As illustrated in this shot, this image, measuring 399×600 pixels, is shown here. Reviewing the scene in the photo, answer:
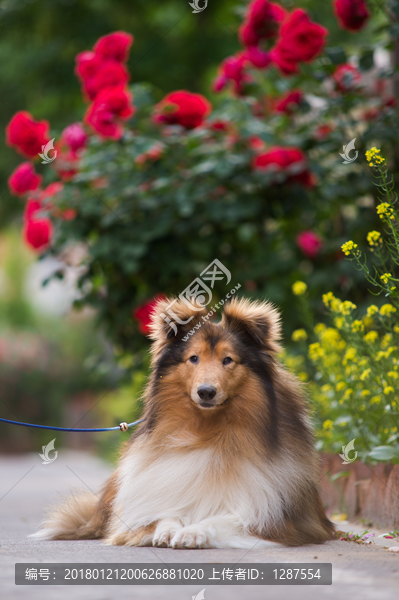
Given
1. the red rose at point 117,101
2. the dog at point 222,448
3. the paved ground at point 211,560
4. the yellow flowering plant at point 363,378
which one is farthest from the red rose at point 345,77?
the paved ground at point 211,560

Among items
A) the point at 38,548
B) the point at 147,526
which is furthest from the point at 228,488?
the point at 38,548

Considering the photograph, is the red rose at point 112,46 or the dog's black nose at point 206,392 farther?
the red rose at point 112,46

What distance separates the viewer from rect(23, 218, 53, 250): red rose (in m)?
6.32

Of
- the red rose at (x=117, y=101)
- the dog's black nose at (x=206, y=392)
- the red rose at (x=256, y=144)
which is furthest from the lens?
the red rose at (x=256, y=144)

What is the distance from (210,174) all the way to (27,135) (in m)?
1.60

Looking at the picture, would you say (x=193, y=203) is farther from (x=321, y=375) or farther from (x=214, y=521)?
(x=214, y=521)

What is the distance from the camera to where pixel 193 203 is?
20.1 feet

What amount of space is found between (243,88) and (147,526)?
4203 mm

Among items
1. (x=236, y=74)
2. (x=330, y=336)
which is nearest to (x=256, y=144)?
(x=236, y=74)

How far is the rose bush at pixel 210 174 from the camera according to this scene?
6008 millimetres

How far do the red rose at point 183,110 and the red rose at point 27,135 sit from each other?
1021 mm

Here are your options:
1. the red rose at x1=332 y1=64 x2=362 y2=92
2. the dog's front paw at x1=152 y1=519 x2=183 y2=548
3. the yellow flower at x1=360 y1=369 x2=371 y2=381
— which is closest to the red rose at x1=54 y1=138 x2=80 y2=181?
the red rose at x1=332 y1=64 x2=362 y2=92

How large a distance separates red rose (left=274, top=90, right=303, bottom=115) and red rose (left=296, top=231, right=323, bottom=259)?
1150 millimetres

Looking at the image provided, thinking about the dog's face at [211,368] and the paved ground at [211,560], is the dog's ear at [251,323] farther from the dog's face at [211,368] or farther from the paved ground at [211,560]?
the paved ground at [211,560]
